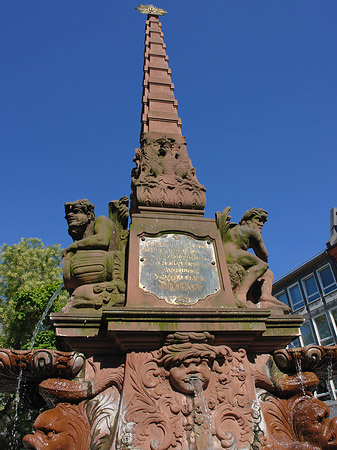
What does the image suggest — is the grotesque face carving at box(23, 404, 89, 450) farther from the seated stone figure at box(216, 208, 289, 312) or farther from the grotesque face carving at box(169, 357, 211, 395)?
the seated stone figure at box(216, 208, 289, 312)

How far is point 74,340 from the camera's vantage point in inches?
155

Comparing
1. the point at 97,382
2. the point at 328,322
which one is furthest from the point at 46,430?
the point at 328,322

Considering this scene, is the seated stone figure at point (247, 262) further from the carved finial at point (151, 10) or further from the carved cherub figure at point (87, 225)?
the carved finial at point (151, 10)

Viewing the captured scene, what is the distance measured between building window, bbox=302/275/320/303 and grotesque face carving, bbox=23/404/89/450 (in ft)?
84.5

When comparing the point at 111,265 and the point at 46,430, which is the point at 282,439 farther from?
the point at 111,265

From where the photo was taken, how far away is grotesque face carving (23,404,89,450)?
3267 mm

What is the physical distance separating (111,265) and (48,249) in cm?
1828

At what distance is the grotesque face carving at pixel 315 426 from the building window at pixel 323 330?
23.1m

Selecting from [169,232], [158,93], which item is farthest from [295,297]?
[169,232]

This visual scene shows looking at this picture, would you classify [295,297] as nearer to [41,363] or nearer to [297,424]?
[297,424]

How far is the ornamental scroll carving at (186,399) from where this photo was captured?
3.44 metres

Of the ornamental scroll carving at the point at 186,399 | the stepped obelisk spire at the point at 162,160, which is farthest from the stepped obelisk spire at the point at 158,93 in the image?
the ornamental scroll carving at the point at 186,399

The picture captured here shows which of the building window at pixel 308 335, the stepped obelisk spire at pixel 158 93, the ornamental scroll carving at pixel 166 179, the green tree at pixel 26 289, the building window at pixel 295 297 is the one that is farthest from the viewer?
the building window at pixel 295 297

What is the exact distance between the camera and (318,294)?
2639 cm
